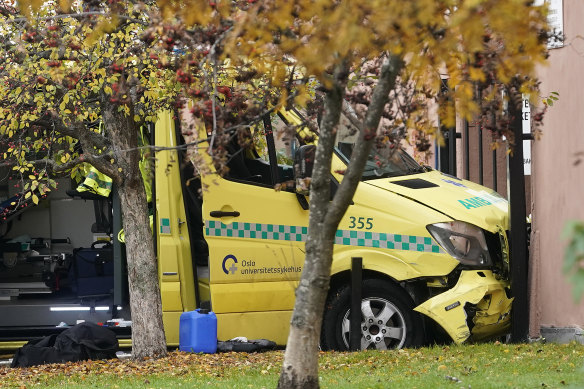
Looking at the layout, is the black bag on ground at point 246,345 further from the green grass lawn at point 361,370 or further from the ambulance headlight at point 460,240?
the ambulance headlight at point 460,240

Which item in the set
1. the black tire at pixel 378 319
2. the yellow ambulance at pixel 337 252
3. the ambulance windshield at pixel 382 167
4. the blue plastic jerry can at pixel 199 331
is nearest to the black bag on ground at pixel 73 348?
the yellow ambulance at pixel 337 252

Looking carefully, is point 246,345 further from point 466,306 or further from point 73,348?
point 466,306

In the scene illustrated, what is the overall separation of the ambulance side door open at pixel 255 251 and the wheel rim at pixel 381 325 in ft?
2.08

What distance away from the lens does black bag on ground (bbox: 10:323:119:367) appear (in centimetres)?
820

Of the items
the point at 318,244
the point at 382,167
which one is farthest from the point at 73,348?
the point at 318,244

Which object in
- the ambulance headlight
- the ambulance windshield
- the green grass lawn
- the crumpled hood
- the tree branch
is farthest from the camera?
the ambulance windshield

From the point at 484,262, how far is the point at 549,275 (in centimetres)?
82

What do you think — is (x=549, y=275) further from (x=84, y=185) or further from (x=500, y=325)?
(x=84, y=185)

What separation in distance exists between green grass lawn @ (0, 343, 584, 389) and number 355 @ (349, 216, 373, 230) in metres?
1.05

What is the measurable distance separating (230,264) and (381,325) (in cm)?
133

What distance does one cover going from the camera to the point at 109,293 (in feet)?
31.6

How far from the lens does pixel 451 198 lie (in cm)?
841

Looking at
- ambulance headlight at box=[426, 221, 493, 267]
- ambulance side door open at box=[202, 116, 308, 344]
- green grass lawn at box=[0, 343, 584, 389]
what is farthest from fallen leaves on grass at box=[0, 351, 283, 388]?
ambulance headlight at box=[426, 221, 493, 267]

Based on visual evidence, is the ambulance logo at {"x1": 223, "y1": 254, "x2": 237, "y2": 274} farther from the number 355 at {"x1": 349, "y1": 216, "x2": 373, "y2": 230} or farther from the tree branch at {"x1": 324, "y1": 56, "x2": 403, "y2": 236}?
the tree branch at {"x1": 324, "y1": 56, "x2": 403, "y2": 236}
